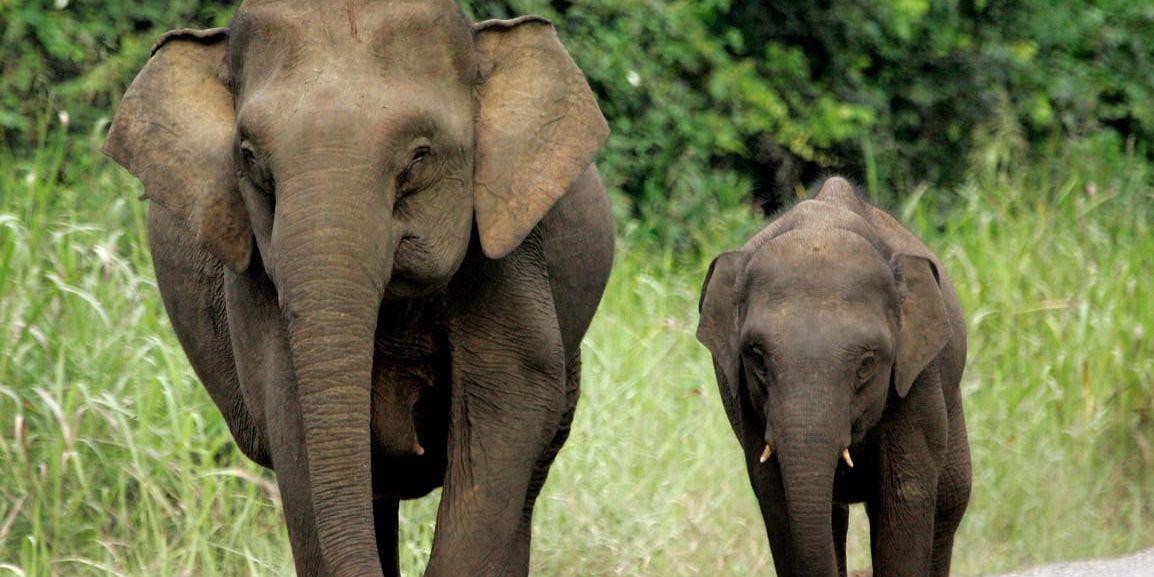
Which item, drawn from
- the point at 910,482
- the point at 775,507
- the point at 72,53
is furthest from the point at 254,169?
the point at 72,53

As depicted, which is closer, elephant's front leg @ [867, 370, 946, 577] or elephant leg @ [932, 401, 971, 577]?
elephant's front leg @ [867, 370, 946, 577]

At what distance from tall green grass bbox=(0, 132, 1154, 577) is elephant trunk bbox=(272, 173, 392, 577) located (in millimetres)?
2310

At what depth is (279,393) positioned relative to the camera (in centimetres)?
515

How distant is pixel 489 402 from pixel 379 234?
87cm

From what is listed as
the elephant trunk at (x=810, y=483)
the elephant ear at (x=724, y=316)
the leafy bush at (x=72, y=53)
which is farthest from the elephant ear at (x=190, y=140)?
the leafy bush at (x=72, y=53)

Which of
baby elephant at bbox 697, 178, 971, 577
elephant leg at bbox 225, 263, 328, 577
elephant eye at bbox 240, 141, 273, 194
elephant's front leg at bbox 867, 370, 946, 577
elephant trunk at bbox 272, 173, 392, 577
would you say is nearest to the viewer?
elephant trunk at bbox 272, 173, 392, 577

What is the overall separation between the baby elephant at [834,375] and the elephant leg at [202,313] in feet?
5.18

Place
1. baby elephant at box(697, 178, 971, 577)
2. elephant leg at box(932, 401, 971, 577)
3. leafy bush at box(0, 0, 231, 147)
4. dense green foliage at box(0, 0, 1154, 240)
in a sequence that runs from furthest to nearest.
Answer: dense green foliage at box(0, 0, 1154, 240)
leafy bush at box(0, 0, 231, 147)
elephant leg at box(932, 401, 971, 577)
baby elephant at box(697, 178, 971, 577)

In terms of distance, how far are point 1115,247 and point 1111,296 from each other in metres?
1.39

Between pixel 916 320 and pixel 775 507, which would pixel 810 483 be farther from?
pixel 916 320

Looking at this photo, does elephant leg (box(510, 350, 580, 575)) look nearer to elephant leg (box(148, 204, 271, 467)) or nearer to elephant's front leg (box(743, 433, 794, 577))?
elephant's front leg (box(743, 433, 794, 577))

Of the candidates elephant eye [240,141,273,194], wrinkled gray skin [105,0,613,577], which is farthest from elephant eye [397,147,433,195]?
elephant eye [240,141,273,194]

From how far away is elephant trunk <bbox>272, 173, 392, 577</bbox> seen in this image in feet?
14.9

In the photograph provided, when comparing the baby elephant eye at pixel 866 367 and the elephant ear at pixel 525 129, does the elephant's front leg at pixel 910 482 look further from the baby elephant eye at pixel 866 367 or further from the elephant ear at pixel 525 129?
the elephant ear at pixel 525 129
